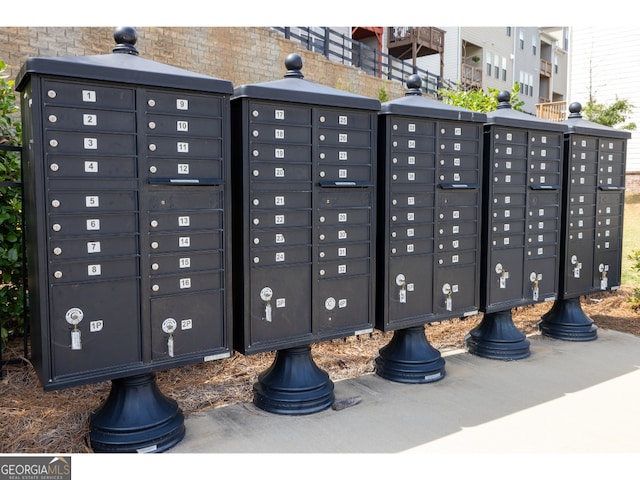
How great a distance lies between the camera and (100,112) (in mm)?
2924

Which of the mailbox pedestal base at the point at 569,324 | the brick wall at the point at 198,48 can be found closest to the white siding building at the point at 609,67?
the brick wall at the point at 198,48

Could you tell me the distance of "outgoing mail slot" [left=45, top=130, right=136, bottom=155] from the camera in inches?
111

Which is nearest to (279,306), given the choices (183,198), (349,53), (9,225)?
(183,198)

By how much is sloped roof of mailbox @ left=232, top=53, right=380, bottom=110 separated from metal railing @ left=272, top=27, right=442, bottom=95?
9215mm

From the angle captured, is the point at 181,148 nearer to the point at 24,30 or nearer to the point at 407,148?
the point at 407,148

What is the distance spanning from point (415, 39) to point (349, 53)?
11.0 ft

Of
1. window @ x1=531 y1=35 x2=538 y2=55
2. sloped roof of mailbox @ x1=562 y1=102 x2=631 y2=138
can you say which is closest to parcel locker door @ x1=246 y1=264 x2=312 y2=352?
sloped roof of mailbox @ x1=562 y1=102 x2=631 y2=138

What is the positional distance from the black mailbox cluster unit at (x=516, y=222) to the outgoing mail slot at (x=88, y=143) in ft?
10.3

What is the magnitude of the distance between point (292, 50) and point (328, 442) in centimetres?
1049

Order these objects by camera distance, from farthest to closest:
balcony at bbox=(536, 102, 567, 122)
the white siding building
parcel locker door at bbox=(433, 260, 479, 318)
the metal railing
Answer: the white siding building < the metal railing < balcony at bbox=(536, 102, 567, 122) < parcel locker door at bbox=(433, 260, 479, 318)

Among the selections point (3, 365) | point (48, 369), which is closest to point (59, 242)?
point (48, 369)

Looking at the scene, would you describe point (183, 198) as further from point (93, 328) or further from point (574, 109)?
point (574, 109)

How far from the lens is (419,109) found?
165 inches

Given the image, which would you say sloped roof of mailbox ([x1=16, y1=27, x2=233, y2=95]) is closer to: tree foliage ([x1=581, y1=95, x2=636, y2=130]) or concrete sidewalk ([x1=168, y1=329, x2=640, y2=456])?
concrete sidewalk ([x1=168, y1=329, x2=640, y2=456])
